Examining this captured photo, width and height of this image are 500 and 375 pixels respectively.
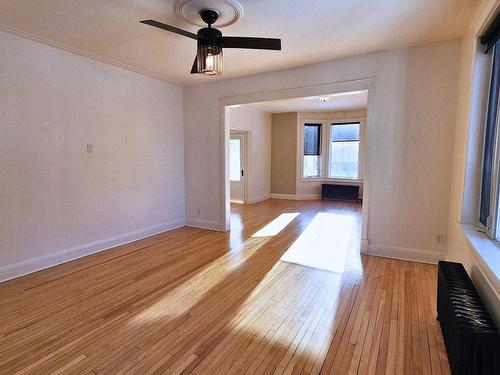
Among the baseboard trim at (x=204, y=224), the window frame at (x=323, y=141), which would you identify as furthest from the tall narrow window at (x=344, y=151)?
the baseboard trim at (x=204, y=224)

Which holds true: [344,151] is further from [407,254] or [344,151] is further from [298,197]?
[407,254]

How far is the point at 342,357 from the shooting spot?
1.88 meters

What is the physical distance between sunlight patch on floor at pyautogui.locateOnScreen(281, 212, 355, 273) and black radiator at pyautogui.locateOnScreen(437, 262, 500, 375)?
147 cm

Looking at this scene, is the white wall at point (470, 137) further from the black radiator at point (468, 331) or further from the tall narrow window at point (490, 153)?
the black radiator at point (468, 331)

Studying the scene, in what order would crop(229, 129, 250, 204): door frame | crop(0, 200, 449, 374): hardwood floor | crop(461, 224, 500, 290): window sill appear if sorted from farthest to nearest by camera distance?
crop(229, 129, 250, 204): door frame
crop(0, 200, 449, 374): hardwood floor
crop(461, 224, 500, 290): window sill

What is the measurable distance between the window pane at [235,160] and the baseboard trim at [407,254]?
4821mm

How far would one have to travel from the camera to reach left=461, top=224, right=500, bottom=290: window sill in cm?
163

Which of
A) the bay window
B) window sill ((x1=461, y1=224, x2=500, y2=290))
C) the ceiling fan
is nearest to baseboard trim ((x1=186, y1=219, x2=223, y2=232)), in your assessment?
the ceiling fan

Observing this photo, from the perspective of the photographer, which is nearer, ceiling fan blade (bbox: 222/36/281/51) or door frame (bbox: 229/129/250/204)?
ceiling fan blade (bbox: 222/36/281/51)

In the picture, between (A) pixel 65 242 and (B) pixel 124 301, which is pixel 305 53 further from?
(A) pixel 65 242

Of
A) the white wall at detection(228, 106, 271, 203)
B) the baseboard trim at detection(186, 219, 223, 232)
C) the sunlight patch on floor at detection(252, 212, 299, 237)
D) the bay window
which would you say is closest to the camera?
the sunlight patch on floor at detection(252, 212, 299, 237)

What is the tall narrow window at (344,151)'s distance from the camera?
8.27 metres

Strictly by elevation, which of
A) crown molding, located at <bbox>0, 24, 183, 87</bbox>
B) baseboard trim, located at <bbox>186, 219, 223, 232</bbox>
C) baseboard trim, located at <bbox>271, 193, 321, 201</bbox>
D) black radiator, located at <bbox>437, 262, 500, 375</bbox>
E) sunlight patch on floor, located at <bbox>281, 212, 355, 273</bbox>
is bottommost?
sunlight patch on floor, located at <bbox>281, 212, 355, 273</bbox>

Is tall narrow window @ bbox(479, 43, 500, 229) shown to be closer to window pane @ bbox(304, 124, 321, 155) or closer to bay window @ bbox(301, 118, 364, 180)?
bay window @ bbox(301, 118, 364, 180)
